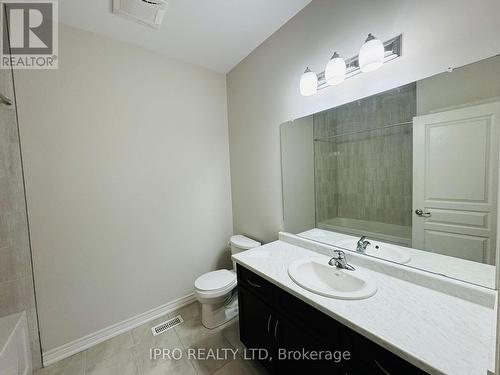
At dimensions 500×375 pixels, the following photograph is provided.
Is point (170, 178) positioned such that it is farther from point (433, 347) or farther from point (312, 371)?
point (433, 347)

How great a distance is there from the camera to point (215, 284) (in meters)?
1.79

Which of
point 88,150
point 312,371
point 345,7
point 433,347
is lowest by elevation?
point 312,371

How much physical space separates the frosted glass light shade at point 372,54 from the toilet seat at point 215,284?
1.89 m

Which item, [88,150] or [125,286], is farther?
[125,286]

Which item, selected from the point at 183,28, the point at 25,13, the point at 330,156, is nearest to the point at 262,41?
the point at 183,28

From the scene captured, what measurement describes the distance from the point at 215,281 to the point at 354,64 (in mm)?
1970

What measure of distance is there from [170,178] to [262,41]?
1562 millimetres

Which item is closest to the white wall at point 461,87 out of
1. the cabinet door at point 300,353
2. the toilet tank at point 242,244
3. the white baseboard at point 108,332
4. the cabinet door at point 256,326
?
the cabinet door at point 300,353

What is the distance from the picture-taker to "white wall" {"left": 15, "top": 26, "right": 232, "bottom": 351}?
150cm

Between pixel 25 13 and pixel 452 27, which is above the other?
pixel 25 13

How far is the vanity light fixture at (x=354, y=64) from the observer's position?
1085 mm

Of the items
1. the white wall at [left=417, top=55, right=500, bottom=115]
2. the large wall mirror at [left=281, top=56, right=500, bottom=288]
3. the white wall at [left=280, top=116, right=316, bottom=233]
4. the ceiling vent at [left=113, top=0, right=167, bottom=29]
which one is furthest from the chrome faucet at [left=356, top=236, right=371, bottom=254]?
the ceiling vent at [left=113, top=0, right=167, bottom=29]

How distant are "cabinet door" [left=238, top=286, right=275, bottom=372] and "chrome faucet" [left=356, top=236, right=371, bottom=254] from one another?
69 centimetres

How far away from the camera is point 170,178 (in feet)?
6.67
